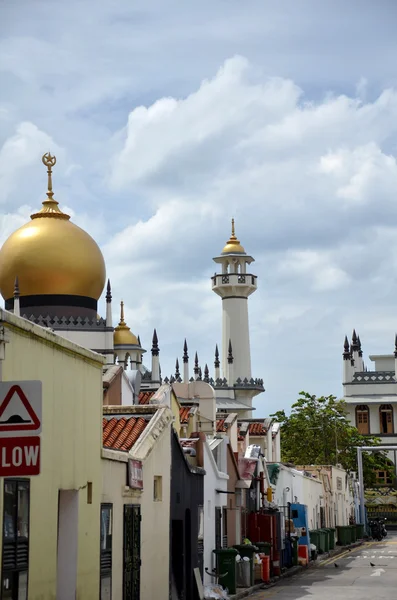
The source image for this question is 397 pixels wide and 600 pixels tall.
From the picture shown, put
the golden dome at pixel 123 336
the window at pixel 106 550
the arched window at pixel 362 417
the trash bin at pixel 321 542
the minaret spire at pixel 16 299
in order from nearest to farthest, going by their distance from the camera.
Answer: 1. the window at pixel 106 550
2. the trash bin at pixel 321 542
3. the minaret spire at pixel 16 299
4. the golden dome at pixel 123 336
5. the arched window at pixel 362 417

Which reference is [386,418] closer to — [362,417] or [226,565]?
[362,417]

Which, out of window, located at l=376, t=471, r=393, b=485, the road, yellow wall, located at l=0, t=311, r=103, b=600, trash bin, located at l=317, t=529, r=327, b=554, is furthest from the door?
window, located at l=376, t=471, r=393, b=485

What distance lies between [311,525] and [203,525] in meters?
26.2

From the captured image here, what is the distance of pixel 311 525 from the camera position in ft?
168

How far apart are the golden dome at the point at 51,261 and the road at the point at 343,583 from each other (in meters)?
30.7

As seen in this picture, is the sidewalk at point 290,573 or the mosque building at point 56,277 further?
the mosque building at point 56,277

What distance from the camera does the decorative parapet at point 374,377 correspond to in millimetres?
104875

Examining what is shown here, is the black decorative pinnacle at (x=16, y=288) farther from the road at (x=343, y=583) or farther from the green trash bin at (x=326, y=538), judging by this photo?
the road at (x=343, y=583)

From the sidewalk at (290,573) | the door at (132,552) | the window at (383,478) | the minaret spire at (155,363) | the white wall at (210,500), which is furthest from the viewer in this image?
the window at (383,478)

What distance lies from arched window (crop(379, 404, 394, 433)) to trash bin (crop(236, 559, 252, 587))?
7894 centimetres

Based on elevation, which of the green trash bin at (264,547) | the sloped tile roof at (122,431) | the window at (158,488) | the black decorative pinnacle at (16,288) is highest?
the black decorative pinnacle at (16,288)

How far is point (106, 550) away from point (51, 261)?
1857 inches

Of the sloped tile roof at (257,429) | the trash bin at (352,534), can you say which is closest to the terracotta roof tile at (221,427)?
the sloped tile roof at (257,429)

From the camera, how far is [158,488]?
22.0m
